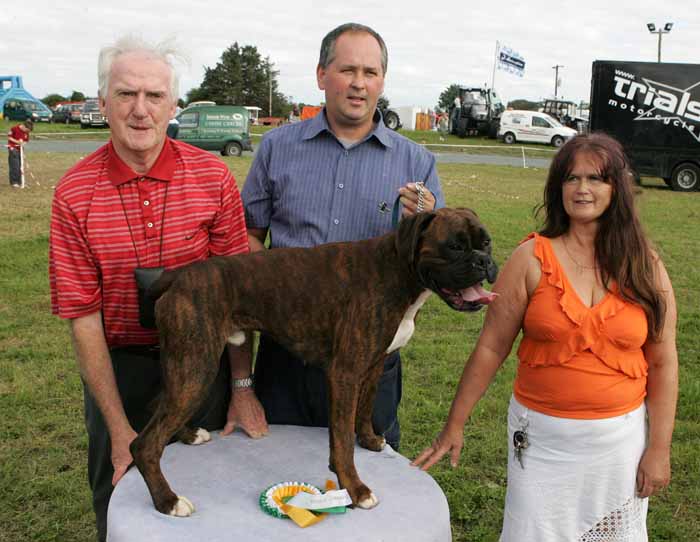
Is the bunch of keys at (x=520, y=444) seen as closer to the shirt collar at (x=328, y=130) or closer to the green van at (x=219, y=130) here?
the shirt collar at (x=328, y=130)

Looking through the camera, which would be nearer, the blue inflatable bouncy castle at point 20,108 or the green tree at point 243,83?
the blue inflatable bouncy castle at point 20,108

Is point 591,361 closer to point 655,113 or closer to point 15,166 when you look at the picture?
point 15,166

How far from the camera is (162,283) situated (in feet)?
8.87

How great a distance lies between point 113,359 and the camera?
3.26m

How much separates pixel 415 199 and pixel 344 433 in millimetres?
1033

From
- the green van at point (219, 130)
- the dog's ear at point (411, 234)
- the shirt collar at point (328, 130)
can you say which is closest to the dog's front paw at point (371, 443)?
the dog's ear at point (411, 234)

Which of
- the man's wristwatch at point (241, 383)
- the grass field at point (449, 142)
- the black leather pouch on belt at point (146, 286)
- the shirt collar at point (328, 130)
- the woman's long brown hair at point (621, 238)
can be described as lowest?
the man's wristwatch at point (241, 383)

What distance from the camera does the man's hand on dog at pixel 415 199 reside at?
302cm

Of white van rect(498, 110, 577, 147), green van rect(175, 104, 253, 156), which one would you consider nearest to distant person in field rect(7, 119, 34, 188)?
green van rect(175, 104, 253, 156)

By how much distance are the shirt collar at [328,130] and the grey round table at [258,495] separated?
4.75ft

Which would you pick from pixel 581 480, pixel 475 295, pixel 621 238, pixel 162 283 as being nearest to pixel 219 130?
pixel 162 283

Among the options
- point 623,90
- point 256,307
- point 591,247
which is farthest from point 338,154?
point 623,90

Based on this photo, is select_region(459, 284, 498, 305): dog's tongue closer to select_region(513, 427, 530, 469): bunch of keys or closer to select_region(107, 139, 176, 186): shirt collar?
select_region(513, 427, 530, 469): bunch of keys

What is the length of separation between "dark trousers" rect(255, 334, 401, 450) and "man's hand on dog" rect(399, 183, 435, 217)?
86 cm
